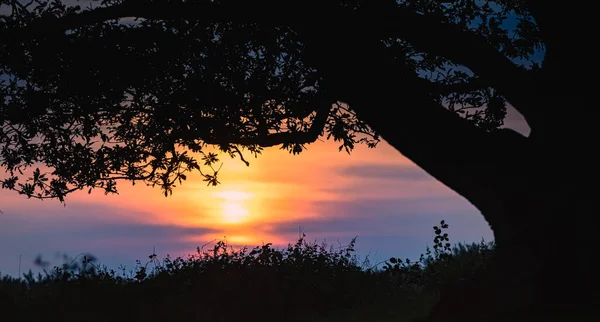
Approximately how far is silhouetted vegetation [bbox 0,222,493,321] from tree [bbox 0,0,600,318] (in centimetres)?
192

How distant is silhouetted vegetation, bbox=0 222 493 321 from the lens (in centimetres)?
1233

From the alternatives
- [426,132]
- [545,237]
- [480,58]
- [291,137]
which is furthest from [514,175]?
[291,137]

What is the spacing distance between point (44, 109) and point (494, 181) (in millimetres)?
7673

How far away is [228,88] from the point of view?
11.9 metres

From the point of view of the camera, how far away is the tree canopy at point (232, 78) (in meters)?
9.30

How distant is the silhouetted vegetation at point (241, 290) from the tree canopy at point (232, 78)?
1918 millimetres

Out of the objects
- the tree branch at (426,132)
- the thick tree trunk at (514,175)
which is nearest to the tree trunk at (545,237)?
the thick tree trunk at (514,175)

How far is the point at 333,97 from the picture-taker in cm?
1178

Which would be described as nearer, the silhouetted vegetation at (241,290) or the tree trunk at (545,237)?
the tree trunk at (545,237)

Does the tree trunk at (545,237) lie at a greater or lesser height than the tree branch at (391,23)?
lesser

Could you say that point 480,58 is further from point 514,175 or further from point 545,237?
point 545,237

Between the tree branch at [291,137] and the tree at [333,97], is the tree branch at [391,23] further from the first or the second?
the tree branch at [291,137]

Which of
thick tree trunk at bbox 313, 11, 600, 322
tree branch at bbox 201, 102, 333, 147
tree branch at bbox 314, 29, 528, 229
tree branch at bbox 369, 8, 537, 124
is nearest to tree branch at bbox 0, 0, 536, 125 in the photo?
tree branch at bbox 369, 8, 537, 124

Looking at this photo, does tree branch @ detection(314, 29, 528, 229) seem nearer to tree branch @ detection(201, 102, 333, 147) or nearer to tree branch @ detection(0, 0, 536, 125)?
tree branch @ detection(0, 0, 536, 125)
